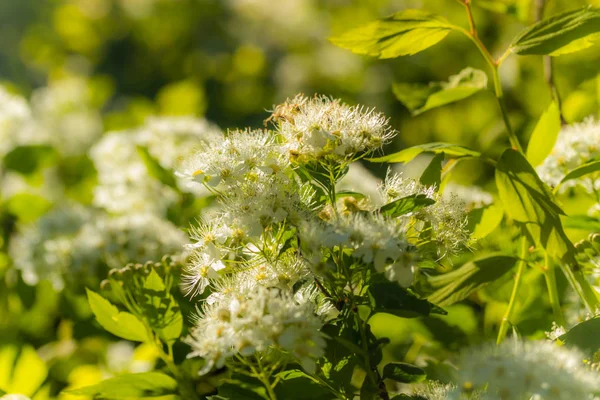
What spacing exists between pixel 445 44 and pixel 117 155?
1.08 m

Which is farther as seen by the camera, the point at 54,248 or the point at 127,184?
the point at 127,184

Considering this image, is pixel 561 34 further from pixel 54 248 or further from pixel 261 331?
pixel 54 248

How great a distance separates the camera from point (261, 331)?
20.8 inches

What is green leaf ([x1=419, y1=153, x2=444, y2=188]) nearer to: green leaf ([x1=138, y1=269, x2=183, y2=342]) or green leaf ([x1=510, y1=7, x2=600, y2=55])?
green leaf ([x1=510, y1=7, x2=600, y2=55])

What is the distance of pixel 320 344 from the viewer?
1.75 feet

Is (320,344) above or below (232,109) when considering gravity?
above

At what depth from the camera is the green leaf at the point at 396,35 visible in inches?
29.8

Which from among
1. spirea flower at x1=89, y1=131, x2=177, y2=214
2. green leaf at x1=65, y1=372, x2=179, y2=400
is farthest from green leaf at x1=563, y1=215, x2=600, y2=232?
spirea flower at x1=89, y1=131, x2=177, y2=214

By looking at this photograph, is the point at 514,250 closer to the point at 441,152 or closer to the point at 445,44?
the point at 441,152

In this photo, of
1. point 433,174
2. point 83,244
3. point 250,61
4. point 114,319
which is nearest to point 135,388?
point 114,319

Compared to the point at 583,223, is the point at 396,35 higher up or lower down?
higher up

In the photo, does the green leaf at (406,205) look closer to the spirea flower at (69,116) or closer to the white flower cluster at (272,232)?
the white flower cluster at (272,232)

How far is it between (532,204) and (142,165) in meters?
1.10

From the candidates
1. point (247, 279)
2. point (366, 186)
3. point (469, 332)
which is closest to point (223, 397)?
point (247, 279)
